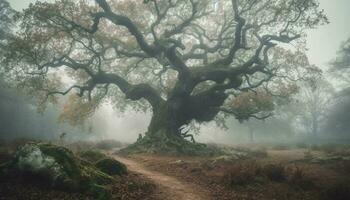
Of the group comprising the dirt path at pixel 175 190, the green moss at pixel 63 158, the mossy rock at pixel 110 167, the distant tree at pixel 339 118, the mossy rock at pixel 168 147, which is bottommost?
the dirt path at pixel 175 190

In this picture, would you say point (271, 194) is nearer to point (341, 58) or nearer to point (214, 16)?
point (214, 16)

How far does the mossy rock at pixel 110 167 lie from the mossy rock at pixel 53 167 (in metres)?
2.08

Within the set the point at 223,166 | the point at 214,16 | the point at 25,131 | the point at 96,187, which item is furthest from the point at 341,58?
the point at 25,131

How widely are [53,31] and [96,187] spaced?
19.0 meters

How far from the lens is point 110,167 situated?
11609mm

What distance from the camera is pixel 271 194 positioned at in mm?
10773

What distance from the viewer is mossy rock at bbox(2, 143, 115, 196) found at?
8328 millimetres

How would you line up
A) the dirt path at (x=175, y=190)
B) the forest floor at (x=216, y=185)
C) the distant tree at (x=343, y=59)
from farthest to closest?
the distant tree at (x=343, y=59), the dirt path at (x=175, y=190), the forest floor at (x=216, y=185)

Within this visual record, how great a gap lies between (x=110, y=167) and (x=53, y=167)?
11.0ft

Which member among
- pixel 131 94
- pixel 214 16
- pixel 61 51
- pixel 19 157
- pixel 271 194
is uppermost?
pixel 214 16

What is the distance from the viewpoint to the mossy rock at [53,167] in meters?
8.33

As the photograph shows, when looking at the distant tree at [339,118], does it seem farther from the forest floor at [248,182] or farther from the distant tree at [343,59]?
the forest floor at [248,182]

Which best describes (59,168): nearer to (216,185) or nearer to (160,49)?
(216,185)

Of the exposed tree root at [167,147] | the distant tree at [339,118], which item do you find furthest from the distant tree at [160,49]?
the distant tree at [339,118]
